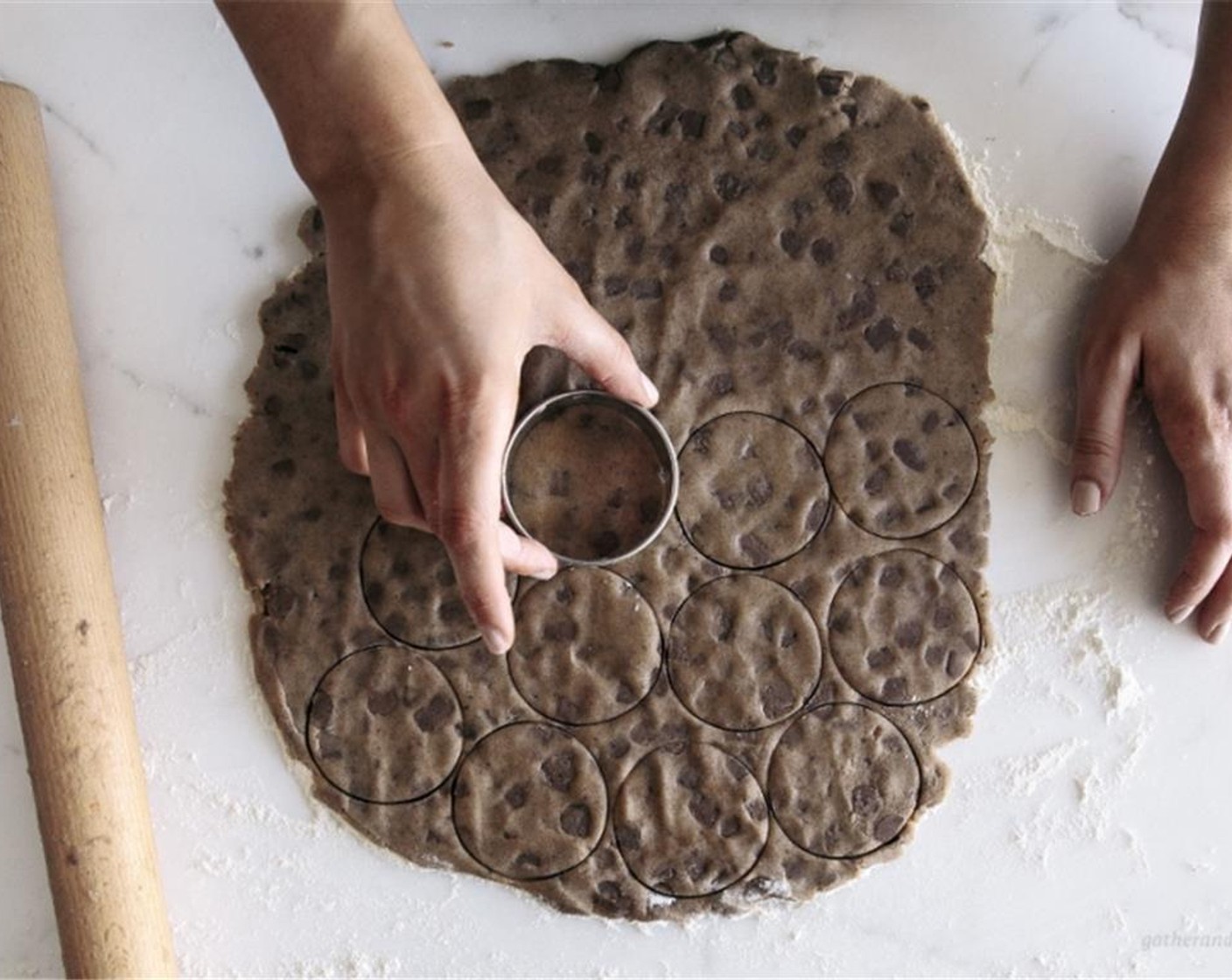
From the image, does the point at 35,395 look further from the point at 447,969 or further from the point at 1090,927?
the point at 1090,927

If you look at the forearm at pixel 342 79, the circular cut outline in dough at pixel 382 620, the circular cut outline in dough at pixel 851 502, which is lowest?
the circular cut outline in dough at pixel 382 620

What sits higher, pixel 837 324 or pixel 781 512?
pixel 837 324

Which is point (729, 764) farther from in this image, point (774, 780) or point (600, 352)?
point (600, 352)

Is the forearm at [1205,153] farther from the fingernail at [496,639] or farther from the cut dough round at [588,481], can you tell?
the fingernail at [496,639]

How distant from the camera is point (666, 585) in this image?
1.14 m

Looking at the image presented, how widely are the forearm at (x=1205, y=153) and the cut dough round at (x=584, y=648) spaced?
59 cm

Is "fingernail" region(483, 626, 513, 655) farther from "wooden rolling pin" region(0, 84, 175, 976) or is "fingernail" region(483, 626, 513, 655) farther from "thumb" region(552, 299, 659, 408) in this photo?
"wooden rolling pin" region(0, 84, 175, 976)

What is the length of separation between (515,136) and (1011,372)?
52 centimetres

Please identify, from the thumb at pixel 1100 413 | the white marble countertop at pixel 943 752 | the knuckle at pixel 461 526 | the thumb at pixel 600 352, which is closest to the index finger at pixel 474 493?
the knuckle at pixel 461 526

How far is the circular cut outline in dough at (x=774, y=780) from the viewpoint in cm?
113

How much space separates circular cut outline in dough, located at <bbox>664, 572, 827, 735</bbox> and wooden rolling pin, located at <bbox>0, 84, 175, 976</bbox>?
486 mm

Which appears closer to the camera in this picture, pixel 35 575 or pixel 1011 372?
pixel 35 575

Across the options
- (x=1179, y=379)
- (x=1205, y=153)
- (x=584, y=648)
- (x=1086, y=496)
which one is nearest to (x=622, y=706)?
(x=584, y=648)

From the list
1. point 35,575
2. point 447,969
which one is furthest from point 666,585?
point 35,575
